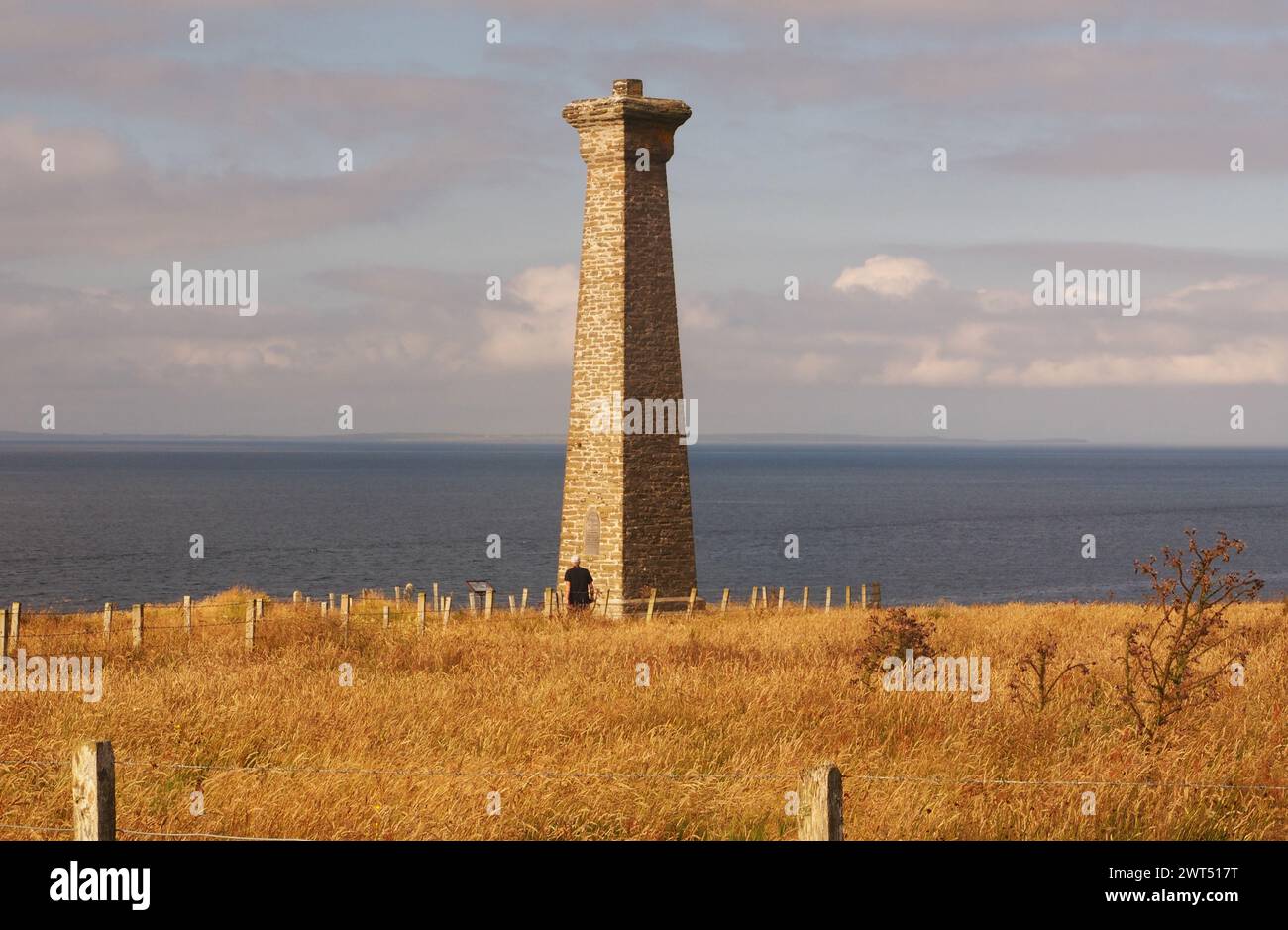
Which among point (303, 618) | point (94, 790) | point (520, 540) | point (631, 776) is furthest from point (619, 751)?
point (520, 540)

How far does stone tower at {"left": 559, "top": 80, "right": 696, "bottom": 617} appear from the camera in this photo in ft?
100

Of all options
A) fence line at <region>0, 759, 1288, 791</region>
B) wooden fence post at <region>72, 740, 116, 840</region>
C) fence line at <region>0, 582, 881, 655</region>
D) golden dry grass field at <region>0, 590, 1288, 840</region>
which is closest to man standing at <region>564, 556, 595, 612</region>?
fence line at <region>0, 582, 881, 655</region>

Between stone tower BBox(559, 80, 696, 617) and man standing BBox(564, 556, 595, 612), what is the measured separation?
43.7 inches

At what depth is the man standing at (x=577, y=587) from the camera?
2938cm

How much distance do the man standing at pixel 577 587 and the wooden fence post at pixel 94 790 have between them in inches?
832

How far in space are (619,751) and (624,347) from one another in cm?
1900

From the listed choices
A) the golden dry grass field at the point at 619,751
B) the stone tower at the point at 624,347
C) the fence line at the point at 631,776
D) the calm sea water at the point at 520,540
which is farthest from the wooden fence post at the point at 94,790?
the calm sea water at the point at 520,540

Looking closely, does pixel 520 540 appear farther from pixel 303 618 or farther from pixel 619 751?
pixel 619 751

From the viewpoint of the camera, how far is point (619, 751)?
39.8 ft

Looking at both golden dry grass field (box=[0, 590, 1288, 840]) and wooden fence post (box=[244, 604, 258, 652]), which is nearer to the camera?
golden dry grass field (box=[0, 590, 1288, 840])

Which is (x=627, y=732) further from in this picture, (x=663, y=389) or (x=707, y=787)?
(x=663, y=389)

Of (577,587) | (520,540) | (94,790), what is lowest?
(520,540)

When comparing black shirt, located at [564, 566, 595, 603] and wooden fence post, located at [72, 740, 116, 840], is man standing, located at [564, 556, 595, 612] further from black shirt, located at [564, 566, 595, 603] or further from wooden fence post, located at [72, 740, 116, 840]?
wooden fence post, located at [72, 740, 116, 840]

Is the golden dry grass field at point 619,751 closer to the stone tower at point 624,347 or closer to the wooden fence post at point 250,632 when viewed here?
the wooden fence post at point 250,632
